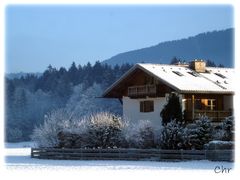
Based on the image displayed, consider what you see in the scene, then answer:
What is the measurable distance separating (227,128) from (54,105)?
87.5 meters

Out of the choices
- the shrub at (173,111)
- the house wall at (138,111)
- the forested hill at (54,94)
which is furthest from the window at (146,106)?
the forested hill at (54,94)

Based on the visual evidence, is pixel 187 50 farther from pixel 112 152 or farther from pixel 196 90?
pixel 112 152

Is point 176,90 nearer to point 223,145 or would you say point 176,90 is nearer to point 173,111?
point 173,111

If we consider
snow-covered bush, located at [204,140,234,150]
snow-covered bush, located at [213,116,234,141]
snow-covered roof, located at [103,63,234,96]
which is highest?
snow-covered roof, located at [103,63,234,96]

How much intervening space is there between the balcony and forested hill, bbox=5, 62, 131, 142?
53746 millimetres

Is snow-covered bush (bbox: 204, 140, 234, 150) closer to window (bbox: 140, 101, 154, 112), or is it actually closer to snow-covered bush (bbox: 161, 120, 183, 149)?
snow-covered bush (bbox: 161, 120, 183, 149)

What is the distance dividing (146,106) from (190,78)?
422 centimetres

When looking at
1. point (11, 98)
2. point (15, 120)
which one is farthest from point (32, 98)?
point (15, 120)

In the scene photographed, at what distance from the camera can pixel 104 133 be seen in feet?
118

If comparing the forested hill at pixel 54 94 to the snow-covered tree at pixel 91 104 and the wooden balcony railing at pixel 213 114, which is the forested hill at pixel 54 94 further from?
the wooden balcony railing at pixel 213 114

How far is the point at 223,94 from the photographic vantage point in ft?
133

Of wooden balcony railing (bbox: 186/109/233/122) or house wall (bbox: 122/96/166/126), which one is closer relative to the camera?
wooden balcony railing (bbox: 186/109/233/122)

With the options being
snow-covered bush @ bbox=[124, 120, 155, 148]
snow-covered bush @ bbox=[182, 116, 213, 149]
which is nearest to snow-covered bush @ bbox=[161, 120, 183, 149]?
snow-covered bush @ bbox=[182, 116, 213, 149]

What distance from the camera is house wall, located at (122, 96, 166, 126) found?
4150cm
